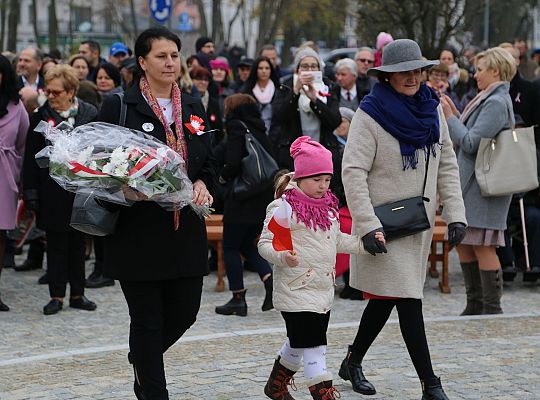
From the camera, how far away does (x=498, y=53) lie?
9.50 meters

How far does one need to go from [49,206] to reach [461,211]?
4.01 metres

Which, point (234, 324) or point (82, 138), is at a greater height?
point (82, 138)

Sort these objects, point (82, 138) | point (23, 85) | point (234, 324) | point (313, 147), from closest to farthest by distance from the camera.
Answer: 1. point (82, 138)
2. point (313, 147)
3. point (234, 324)
4. point (23, 85)

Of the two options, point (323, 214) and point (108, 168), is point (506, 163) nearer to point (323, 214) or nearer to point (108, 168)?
point (323, 214)

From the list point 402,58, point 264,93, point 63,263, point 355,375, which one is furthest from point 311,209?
point 264,93

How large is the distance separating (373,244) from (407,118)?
76 cm

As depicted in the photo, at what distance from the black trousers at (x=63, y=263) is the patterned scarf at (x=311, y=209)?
387cm

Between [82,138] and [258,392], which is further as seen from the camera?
[258,392]

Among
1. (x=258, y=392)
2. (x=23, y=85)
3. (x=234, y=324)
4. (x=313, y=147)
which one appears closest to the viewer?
(x=313, y=147)

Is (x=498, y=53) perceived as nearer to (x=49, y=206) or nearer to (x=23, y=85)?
(x=49, y=206)

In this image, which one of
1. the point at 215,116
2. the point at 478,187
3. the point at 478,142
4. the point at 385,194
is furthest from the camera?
the point at 215,116

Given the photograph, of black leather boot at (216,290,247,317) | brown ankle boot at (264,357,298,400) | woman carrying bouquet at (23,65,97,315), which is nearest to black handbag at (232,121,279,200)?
black leather boot at (216,290,247,317)

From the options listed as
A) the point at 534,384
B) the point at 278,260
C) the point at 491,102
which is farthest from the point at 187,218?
the point at 491,102

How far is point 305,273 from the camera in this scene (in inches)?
253
